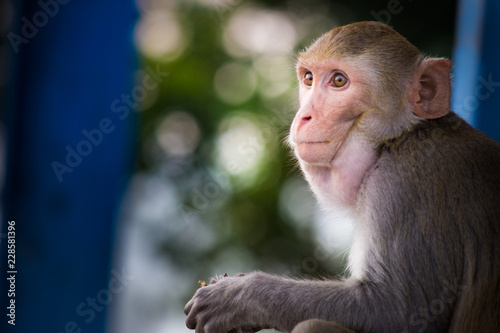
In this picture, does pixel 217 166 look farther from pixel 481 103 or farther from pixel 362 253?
pixel 362 253

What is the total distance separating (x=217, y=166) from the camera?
758 cm

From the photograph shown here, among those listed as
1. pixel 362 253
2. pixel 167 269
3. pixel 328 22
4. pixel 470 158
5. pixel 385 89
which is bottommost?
pixel 167 269

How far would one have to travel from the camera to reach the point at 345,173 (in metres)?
3.28

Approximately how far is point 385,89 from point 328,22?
14.6 ft

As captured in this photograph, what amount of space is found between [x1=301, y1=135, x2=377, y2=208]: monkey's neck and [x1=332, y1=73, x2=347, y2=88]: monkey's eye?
0.33 metres

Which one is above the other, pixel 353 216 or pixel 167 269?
pixel 353 216

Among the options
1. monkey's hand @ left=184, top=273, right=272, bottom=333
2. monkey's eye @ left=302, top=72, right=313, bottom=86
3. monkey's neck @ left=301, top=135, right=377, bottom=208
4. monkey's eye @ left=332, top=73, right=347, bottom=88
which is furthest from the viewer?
monkey's eye @ left=302, top=72, right=313, bottom=86

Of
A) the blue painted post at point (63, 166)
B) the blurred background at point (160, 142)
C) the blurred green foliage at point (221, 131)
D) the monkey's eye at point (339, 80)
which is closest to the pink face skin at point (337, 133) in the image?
the monkey's eye at point (339, 80)

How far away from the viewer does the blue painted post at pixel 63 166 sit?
15.4 ft

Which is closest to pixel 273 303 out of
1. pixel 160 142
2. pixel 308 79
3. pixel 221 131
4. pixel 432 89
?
pixel 308 79

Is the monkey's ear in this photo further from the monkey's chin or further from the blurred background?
the blurred background

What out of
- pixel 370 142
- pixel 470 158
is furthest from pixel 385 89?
pixel 470 158

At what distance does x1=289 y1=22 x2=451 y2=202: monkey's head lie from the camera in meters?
3.25

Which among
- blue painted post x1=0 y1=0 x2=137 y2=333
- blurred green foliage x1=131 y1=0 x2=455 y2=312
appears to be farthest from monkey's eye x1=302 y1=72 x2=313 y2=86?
blurred green foliage x1=131 y1=0 x2=455 y2=312
